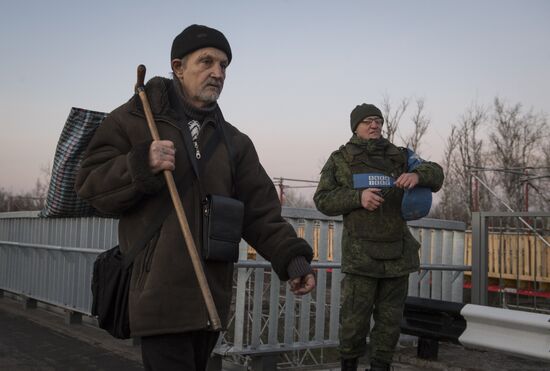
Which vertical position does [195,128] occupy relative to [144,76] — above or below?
below

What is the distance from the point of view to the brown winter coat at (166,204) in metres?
2.14

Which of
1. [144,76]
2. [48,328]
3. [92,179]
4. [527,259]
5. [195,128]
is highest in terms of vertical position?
[144,76]

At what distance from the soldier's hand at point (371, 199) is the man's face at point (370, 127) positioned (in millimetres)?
470

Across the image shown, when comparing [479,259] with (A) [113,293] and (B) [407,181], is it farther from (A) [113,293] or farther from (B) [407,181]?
(A) [113,293]

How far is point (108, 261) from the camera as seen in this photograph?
231cm

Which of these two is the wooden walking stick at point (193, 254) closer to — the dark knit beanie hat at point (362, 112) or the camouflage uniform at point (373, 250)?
the camouflage uniform at point (373, 250)

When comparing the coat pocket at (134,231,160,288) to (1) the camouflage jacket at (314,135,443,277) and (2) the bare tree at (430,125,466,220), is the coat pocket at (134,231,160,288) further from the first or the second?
(2) the bare tree at (430,125,466,220)

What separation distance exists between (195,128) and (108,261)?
0.63m

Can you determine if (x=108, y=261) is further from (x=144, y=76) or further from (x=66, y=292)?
(x=66, y=292)

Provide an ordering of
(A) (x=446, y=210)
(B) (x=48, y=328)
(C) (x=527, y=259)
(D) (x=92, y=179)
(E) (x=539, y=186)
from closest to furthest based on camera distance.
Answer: (D) (x=92, y=179) < (B) (x=48, y=328) < (C) (x=527, y=259) < (E) (x=539, y=186) < (A) (x=446, y=210)

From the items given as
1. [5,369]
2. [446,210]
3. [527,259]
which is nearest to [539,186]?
[527,259]

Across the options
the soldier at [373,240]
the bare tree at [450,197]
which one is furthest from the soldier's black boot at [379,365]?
the bare tree at [450,197]

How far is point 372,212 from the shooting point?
4.09 metres

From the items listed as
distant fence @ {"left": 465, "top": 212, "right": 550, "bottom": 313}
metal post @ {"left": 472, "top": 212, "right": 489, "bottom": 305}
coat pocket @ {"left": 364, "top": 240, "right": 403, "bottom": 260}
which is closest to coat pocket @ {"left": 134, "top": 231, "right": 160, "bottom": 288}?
coat pocket @ {"left": 364, "top": 240, "right": 403, "bottom": 260}
